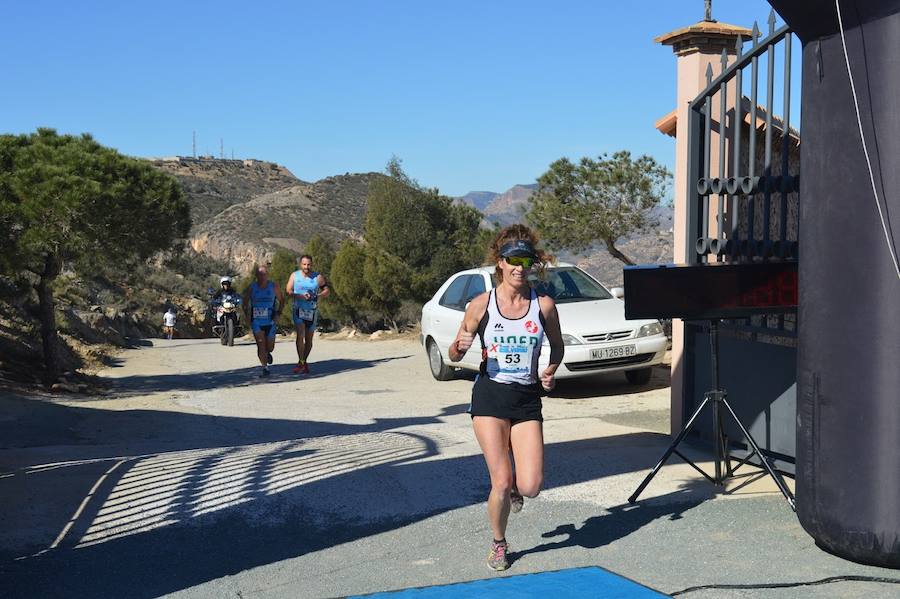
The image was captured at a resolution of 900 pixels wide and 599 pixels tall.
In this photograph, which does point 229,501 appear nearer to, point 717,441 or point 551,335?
point 551,335

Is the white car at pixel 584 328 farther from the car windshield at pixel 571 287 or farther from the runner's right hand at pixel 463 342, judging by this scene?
the runner's right hand at pixel 463 342

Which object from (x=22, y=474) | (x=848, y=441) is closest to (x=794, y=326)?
(x=848, y=441)

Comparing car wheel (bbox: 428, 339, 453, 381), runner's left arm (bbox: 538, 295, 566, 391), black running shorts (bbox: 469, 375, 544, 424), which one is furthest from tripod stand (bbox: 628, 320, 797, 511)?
car wheel (bbox: 428, 339, 453, 381)

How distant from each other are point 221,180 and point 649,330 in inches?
3633

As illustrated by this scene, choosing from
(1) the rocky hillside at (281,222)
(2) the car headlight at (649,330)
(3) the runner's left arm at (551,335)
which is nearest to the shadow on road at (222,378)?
(2) the car headlight at (649,330)

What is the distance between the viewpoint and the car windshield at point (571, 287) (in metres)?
13.5

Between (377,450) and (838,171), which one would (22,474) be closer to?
(377,450)

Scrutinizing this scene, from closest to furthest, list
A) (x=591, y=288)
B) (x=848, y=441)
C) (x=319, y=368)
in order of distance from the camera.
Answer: (x=848, y=441) < (x=591, y=288) < (x=319, y=368)

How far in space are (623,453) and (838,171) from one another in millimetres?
3445

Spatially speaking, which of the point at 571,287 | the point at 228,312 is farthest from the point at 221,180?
the point at 571,287

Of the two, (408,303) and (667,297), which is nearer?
(667,297)

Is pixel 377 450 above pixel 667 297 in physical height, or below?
below

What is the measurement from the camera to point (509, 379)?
538cm

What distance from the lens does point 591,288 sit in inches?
543
